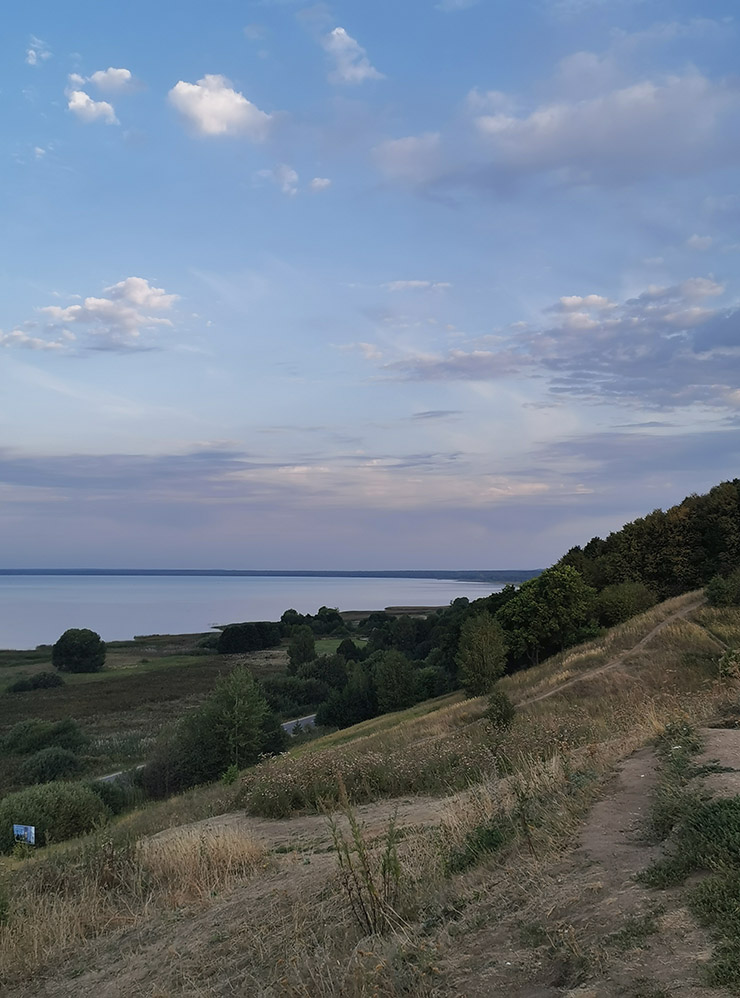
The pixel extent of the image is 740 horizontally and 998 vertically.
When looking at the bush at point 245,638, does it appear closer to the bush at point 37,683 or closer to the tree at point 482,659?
the bush at point 37,683

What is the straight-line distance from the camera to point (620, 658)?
31172 millimetres

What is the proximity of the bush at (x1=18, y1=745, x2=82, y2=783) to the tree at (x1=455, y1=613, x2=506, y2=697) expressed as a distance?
22707 millimetres

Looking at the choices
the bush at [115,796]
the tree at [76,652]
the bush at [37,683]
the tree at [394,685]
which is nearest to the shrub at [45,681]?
the bush at [37,683]

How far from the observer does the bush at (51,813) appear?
Result: 20.7 m

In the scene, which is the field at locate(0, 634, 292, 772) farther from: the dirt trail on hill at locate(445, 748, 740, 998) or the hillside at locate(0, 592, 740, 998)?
the dirt trail on hill at locate(445, 748, 740, 998)

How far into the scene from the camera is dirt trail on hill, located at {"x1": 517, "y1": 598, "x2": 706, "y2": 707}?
91.2 ft

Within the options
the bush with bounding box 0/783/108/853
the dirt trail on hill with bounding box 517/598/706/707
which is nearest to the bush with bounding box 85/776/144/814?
the bush with bounding box 0/783/108/853

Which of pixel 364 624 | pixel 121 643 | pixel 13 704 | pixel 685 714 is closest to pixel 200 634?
pixel 121 643

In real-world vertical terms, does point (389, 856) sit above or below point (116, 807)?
above

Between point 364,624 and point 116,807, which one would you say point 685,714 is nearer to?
point 116,807

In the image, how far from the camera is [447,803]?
360 inches

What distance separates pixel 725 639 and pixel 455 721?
39.3ft

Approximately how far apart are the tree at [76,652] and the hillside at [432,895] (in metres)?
84.8

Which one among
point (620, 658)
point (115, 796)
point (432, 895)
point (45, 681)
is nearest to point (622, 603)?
point (620, 658)
